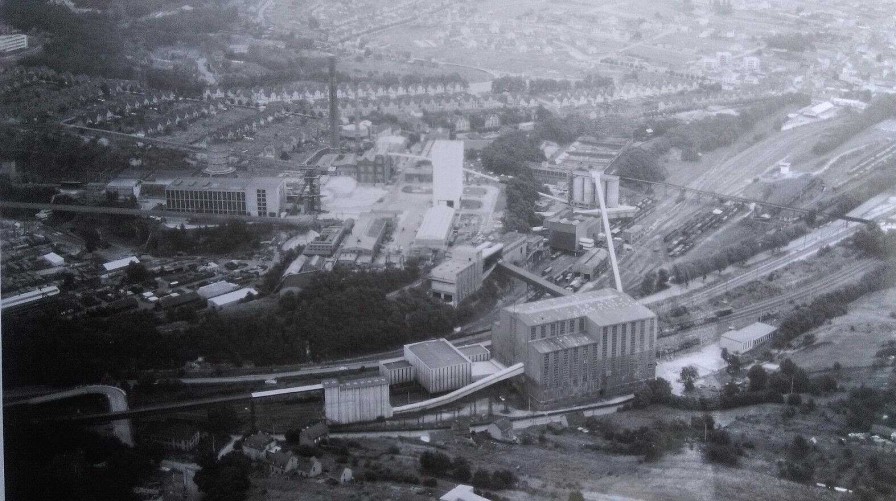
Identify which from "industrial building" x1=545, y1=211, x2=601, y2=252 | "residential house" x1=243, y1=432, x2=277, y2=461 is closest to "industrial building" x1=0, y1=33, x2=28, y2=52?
"residential house" x1=243, y1=432, x2=277, y2=461

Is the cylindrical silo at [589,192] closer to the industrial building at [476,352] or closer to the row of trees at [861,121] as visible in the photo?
the row of trees at [861,121]

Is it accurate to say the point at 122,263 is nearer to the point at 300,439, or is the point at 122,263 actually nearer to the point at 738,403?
the point at 300,439

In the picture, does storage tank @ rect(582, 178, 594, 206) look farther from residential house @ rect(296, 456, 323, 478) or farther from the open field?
residential house @ rect(296, 456, 323, 478)

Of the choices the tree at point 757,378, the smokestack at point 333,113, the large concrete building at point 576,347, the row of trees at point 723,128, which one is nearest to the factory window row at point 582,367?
the large concrete building at point 576,347

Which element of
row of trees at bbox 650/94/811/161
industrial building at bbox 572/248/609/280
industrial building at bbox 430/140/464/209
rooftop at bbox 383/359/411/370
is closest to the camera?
rooftop at bbox 383/359/411/370

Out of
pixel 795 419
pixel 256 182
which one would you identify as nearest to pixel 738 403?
pixel 795 419

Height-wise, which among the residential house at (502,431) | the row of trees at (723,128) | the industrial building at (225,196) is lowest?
the residential house at (502,431)
